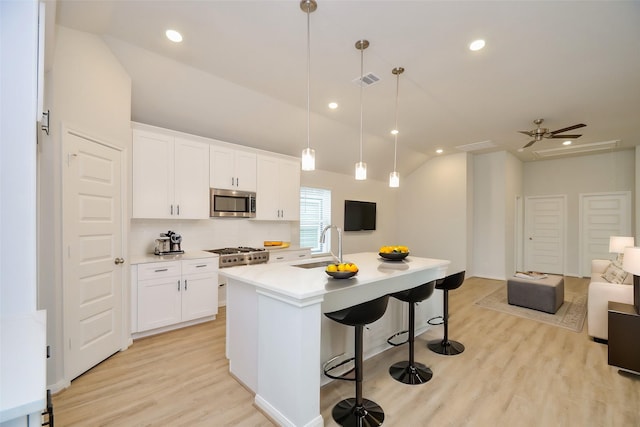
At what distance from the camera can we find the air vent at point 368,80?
3354mm

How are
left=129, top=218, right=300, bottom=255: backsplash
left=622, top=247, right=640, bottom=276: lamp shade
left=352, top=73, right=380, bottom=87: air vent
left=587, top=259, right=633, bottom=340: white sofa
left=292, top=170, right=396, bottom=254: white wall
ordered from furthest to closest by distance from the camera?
left=292, top=170, right=396, bottom=254: white wall, left=129, top=218, right=300, bottom=255: backsplash, left=352, top=73, right=380, bottom=87: air vent, left=587, top=259, right=633, bottom=340: white sofa, left=622, top=247, right=640, bottom=276: lamp shade

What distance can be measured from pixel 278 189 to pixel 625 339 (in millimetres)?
4542

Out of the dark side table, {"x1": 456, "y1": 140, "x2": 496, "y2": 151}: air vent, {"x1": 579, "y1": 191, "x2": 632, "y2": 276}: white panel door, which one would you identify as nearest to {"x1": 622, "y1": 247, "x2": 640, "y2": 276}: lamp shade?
the dark side table

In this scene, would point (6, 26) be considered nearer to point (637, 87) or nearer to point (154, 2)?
point (154, 2)

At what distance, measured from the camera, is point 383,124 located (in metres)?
5.12

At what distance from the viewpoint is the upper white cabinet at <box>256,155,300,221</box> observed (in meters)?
4.86

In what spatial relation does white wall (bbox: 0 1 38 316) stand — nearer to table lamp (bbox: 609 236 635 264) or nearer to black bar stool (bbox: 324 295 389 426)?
black bar stool (bbox: 324 295 389 426)

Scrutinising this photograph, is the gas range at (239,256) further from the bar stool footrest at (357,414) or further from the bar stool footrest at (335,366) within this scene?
the bar stool footrest at (357,414)

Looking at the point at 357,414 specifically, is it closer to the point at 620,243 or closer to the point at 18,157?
the point at 18,157

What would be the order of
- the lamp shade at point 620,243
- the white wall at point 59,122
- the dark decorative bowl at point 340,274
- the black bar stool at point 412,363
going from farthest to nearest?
the lamp shade at point 620,243
the black bar stool at point 412,363
the white wall at point 59,122
the dark decorative bowl at point 340,274

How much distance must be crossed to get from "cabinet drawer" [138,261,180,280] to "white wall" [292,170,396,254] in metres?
2.54

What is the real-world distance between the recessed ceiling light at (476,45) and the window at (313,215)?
3829 millimetres

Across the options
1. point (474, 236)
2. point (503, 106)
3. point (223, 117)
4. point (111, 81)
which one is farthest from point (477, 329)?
point (111, 81)

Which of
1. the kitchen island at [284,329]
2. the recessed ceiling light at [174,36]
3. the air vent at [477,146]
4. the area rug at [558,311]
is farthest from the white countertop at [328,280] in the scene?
the air vent at [477,146]
